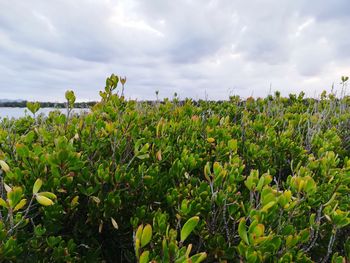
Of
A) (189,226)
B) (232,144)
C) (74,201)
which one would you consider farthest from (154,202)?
(189,226)

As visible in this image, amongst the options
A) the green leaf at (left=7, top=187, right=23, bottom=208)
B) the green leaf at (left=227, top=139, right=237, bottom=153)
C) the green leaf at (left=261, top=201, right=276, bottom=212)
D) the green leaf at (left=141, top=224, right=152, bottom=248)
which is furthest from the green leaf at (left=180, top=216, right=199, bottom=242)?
→ the green leaf at (left=227, top=139, right=237, bottom=153)

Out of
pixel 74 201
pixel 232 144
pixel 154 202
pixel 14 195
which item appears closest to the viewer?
pixel 14 195

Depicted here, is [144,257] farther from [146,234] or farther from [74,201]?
[74,201]

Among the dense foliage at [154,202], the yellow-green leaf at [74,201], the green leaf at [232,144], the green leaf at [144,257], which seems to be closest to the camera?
the green leaf at [144,257]

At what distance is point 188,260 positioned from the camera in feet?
3.64

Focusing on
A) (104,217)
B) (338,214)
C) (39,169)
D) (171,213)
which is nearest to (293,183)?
(338,214)

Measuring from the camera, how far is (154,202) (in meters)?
1.99

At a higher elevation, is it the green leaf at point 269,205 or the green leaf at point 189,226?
the green leaf at point 269,205

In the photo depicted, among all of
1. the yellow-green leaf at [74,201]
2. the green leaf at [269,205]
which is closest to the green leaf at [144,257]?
the green leaf at [269,205]

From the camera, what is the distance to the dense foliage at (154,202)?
1485 millimetres

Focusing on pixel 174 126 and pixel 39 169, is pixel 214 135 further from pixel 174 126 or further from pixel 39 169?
pixel 39 169

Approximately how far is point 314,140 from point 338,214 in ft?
4.93

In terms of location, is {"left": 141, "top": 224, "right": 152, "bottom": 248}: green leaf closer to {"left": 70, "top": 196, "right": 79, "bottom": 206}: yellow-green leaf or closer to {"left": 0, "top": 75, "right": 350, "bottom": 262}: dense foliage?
{"left": 0, "top": 75, "right": 350, "bottom": 262}: dense foliage

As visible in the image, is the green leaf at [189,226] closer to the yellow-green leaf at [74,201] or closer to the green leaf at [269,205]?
the green leaf at [269,205]
